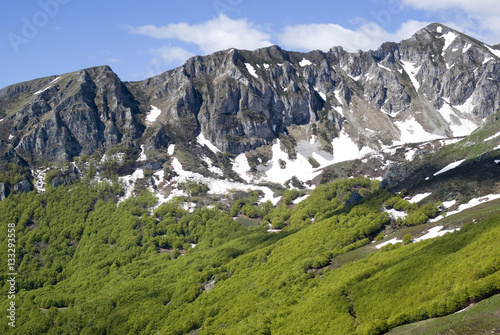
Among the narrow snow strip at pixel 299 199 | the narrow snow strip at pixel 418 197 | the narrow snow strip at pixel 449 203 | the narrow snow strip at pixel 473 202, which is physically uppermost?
the narrow snow strip at pixel 299 199

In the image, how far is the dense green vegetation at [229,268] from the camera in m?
62.0

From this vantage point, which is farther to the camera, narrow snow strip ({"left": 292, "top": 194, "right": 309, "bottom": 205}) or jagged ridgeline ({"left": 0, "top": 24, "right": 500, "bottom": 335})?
narrow snow strip ({"left": 292, "top": 194, "right": 309, "bottom": 205})

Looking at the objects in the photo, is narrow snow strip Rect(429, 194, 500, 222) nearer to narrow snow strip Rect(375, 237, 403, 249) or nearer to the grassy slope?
narrow snow strip Rect(375, 237, 403, 249)

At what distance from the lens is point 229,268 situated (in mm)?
125062

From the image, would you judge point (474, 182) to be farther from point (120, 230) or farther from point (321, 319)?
point (120, 230)

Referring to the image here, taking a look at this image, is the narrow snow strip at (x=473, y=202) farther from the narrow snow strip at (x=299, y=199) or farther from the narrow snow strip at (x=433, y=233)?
the narrow snow strip at (x=299, y=199)

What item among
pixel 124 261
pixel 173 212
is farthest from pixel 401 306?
pixel 173 212

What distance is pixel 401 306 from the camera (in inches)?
2285


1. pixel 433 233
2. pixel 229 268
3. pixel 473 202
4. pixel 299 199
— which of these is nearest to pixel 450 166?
pixel 473 202

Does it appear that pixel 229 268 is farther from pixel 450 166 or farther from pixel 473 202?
pixel 450 166

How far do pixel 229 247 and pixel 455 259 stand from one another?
94.5 m

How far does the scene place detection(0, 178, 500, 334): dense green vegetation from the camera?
62031 millimetres

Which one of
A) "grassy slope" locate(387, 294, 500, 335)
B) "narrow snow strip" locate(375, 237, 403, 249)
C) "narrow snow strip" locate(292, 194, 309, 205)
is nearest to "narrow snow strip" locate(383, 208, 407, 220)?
"narrow snow strip" locate(375, 237, 403, 249)

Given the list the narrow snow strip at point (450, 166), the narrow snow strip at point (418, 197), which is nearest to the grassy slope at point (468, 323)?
A: the narrow snow strip at point (418, 197)
